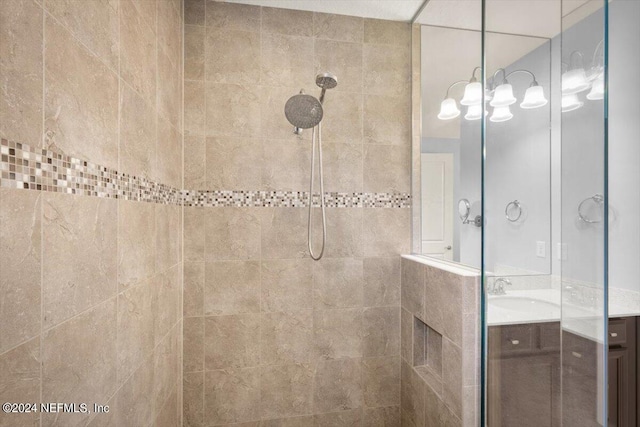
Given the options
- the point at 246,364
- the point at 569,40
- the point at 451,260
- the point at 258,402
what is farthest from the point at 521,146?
the point at 258,402

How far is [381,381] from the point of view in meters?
→ 1.95

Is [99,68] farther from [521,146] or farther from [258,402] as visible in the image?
[258,402]

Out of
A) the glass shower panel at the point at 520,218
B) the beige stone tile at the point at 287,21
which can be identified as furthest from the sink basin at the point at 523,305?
the beige stone tile at the point at 287,21

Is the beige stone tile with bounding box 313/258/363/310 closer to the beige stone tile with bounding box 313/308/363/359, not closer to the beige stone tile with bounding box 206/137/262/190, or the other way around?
the beige stone tile with bounding box 313/308/363/359

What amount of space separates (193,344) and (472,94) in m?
2.05

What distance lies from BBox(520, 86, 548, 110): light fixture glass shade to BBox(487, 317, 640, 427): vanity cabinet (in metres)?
0.73

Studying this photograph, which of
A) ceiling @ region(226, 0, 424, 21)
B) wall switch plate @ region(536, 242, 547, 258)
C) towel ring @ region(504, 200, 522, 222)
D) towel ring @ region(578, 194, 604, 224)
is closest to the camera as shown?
towel ring @ region(578, 194, 604, 224)

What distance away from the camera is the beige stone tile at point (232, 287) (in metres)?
1.81

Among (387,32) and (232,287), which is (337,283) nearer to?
(232,287)

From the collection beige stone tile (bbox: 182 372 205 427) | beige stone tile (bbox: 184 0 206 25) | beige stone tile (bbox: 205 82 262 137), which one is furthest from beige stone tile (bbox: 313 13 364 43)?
beige stone tile (bbox: 182 372 205 427)

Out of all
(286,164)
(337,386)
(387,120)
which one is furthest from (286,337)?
(387,120)

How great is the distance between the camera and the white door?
1.70 m

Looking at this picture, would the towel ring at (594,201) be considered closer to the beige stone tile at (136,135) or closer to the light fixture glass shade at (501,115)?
the light fixture glass shade at (501,115)

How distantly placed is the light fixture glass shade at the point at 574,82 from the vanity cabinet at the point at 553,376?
0.70 metres
